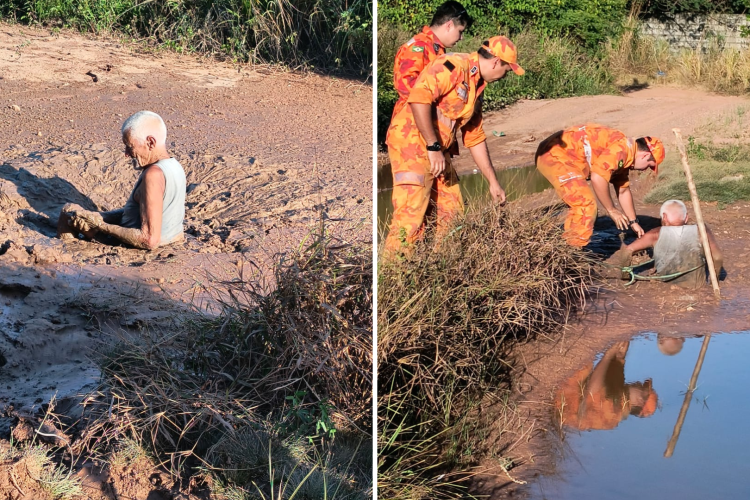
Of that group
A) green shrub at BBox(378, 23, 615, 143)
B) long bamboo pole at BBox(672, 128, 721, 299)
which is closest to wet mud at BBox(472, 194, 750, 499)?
long bamboo pole at BBox(672, 128, 721, 299)

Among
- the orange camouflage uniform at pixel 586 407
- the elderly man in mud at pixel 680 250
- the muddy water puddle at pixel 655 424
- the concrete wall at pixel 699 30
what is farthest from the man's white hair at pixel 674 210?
the concrete wall at pixel 699 30

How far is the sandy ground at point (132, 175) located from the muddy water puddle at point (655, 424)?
141 cm

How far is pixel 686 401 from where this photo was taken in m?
4.38

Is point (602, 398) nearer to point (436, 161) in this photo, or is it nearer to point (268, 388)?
point (436, 161)

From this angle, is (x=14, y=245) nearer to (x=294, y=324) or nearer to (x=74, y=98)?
(x=294, y=324)

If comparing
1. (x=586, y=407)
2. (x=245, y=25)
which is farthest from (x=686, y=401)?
(x=245, y=25)

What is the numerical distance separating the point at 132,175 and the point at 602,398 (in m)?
4.26

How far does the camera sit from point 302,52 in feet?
34.5

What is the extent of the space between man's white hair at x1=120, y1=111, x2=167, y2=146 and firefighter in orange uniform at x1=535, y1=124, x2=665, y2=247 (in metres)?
2.54

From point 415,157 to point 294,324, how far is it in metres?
1.58

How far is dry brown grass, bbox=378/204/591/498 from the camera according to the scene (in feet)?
11.2

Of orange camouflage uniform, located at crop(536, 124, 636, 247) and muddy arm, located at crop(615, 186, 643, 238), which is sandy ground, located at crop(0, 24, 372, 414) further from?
muddy arm, located at crop(615, 186, 643, 238)

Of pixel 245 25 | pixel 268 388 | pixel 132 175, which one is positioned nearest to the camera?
pixel 268 388

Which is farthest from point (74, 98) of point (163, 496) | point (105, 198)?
point (163, 496)
